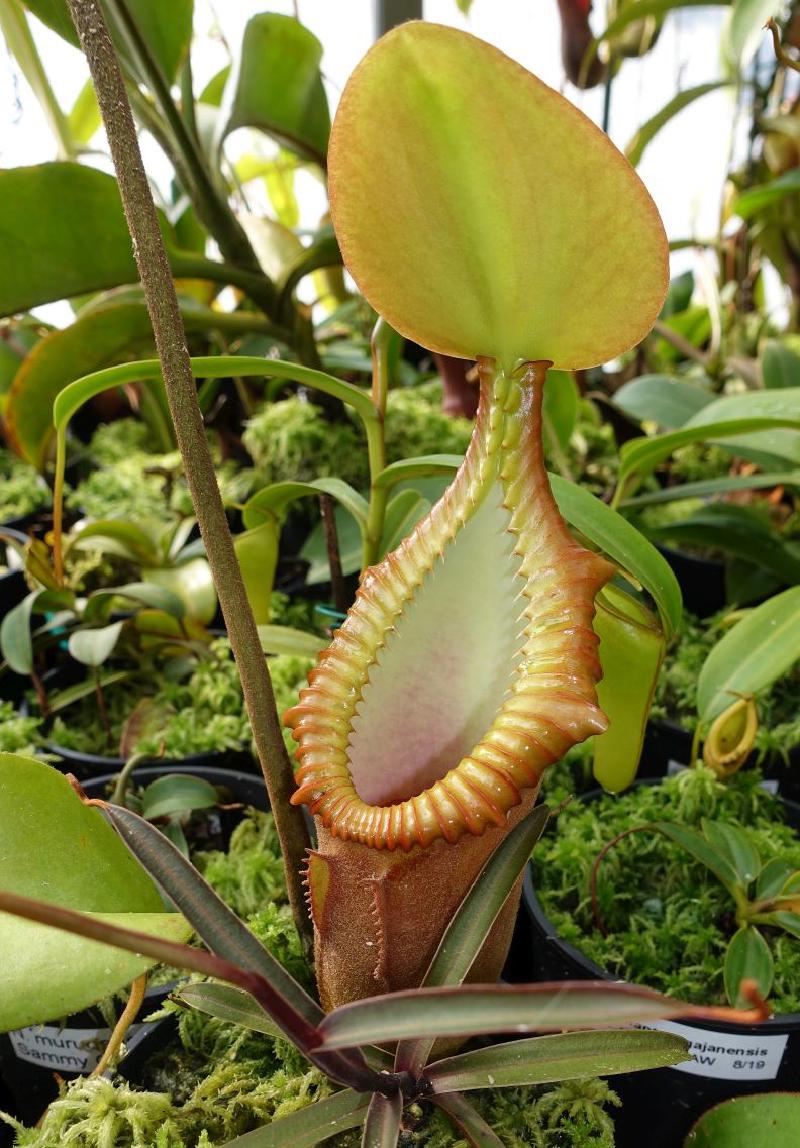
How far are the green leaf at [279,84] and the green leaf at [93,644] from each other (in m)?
0.61

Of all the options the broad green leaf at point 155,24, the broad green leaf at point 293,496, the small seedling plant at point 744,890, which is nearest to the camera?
the small seedling plant at point 744,890

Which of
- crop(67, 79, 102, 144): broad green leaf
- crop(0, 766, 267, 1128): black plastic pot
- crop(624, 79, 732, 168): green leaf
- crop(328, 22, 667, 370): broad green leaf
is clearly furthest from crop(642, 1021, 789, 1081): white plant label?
crop(67, 79, 102, 144): broad green leaf

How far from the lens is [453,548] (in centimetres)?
48

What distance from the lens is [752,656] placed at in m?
0.70

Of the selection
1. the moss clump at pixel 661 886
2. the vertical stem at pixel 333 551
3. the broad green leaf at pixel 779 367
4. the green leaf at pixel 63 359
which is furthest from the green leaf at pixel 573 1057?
the broad green leaf at pixel 779 367

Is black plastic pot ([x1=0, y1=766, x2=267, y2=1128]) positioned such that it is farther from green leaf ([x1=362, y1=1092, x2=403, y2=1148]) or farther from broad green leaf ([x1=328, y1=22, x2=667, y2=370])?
broad green leaf ([x1=328, y1=22, x2=667, y2=370])

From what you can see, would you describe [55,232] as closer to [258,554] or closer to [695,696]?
[258,554]

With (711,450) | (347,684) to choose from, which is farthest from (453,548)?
(711,450)

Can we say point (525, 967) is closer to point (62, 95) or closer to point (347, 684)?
point (347, 684)

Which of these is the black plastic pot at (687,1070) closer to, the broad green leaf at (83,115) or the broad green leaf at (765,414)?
the broad green leaf at (765,414)

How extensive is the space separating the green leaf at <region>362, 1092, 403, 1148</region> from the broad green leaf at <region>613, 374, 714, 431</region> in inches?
34.3

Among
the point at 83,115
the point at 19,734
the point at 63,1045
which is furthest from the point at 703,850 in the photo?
the point at 83,115

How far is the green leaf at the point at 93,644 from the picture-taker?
2.85 feet

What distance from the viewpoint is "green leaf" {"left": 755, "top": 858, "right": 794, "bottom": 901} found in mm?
645
